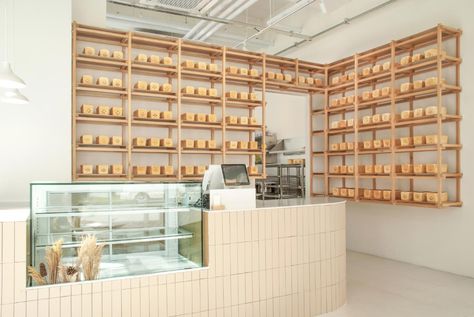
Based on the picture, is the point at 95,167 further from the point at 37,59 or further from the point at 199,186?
the point at 199,186

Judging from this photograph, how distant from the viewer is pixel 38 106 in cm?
416

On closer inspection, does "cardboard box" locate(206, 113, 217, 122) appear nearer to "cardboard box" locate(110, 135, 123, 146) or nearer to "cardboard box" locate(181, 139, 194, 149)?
"cardboard box" locate(181, 139, 194, 149)

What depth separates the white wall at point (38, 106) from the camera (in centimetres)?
403

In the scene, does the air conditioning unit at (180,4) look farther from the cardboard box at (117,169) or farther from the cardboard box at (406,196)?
the cardboard box at (406,196)

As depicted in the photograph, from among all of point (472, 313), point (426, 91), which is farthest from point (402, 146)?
point (472, 313)

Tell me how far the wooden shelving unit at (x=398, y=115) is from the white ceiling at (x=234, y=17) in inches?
42.2

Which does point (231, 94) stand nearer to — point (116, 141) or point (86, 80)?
point (116, 141)

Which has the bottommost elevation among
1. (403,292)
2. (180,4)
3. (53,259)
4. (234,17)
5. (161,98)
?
(403,292)

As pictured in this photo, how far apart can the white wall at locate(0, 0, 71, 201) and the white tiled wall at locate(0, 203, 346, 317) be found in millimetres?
1891

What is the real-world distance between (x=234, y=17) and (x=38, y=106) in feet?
13.2

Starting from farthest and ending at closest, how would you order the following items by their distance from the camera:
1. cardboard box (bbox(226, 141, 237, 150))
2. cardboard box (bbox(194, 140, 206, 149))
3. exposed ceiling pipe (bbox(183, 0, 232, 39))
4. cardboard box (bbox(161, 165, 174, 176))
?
1. exposed ceiling pipe (bbox(183, 0, 232, 39))
2. cardboard box (bbox(226, 141, 237, 150))
3. cardboard box (bbox(194, 140, 206, 149))
4. cardboard box (bbox(161, 165, 174, 176))

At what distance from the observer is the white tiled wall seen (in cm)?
247

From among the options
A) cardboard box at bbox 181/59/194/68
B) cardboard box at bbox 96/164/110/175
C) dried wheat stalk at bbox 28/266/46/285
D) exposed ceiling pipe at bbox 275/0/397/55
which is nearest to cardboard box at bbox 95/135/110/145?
cardboard box at bbox 96/164/110/175

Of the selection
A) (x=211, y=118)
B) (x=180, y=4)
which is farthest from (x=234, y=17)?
(x=211, y=118)
